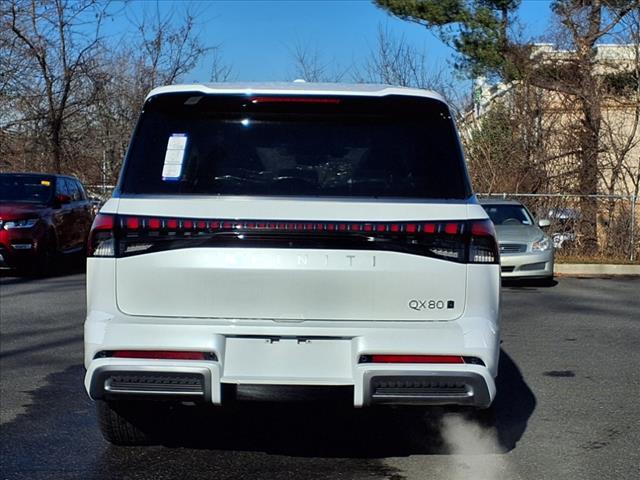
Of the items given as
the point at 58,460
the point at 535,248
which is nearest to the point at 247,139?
the point at 58,460

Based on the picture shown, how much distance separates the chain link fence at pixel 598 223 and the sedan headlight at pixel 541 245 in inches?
156

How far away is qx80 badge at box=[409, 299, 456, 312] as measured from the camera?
4289mm

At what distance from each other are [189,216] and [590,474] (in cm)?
264

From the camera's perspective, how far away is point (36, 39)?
2347 cm

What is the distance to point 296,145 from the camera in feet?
15.7

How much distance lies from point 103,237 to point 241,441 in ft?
6.07

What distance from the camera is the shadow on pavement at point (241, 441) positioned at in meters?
5.08

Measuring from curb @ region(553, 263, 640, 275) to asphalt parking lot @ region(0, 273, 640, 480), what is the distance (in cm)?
870

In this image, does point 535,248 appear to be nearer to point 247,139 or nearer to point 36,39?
point 247,139

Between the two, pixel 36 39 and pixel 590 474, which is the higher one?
pixel 36 39

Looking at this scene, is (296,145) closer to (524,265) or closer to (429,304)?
(429,304)

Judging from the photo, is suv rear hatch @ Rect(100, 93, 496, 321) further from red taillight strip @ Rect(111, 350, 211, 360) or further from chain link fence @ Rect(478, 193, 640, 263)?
chain link fence @ Rect(478, 193, 640, 263)

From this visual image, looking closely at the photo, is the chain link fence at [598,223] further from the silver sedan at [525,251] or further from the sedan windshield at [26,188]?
the sedan windshield at [26,188]

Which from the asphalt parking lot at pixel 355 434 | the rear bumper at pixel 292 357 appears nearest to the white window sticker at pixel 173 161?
the rear bumper at pixel 292 357
